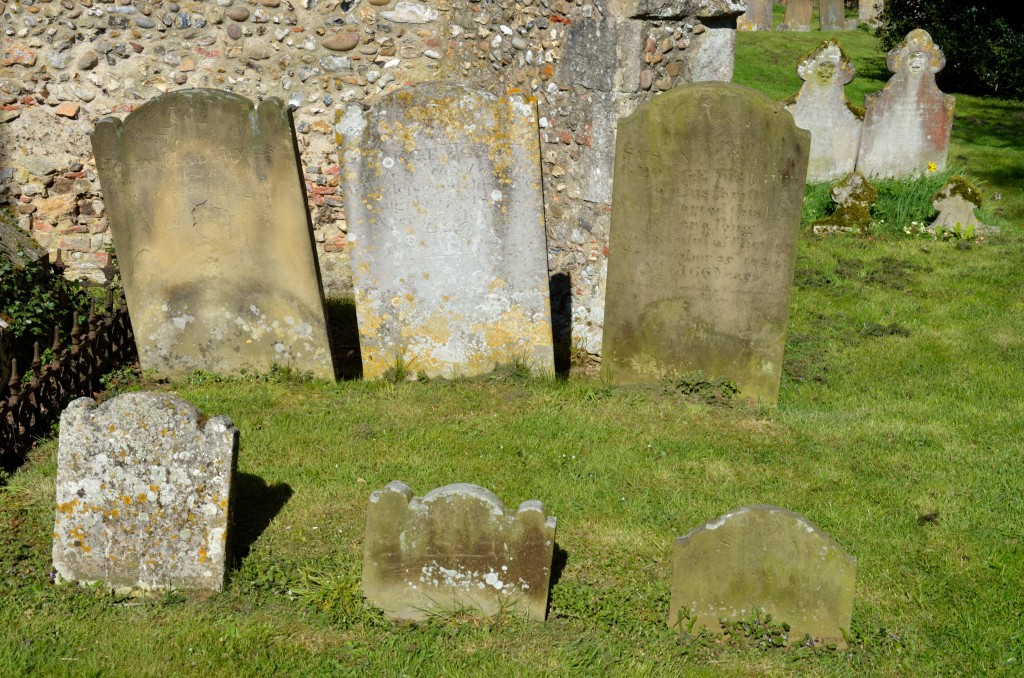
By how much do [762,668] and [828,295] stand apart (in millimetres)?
5796

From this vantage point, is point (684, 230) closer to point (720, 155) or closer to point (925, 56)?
point (720, 155)

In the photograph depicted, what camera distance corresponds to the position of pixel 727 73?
23.9ft

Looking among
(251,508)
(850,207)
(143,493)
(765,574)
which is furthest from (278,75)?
(765,574)

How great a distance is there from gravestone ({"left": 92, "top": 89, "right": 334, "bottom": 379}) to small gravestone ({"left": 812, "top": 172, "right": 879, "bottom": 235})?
6.75 metres

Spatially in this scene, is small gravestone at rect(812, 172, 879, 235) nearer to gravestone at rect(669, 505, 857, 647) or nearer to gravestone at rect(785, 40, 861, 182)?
gravestone at rect(785, 40, 861, 182)

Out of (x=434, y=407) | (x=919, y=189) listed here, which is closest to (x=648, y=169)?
(x=434, y=407)

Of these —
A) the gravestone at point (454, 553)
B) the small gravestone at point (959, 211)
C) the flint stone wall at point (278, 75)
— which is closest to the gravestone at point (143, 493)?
the gravestone at point (454, 553)

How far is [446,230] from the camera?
6574 millimetres

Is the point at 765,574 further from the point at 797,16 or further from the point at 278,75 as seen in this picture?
the point at 797,16

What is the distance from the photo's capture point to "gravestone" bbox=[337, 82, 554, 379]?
6.36m

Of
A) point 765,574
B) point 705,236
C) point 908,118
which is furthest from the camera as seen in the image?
point 908,118

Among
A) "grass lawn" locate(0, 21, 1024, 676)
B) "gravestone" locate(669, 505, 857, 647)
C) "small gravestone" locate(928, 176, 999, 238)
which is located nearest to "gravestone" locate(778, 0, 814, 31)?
"small gravestone" locate(928, 176, 999, 238)

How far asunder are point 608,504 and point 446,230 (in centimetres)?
236

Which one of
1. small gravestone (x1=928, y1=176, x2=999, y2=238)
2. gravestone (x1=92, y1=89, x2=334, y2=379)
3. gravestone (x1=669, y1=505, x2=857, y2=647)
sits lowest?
small gravestone (x1=928, y1=176, x2=999, y2=238)
